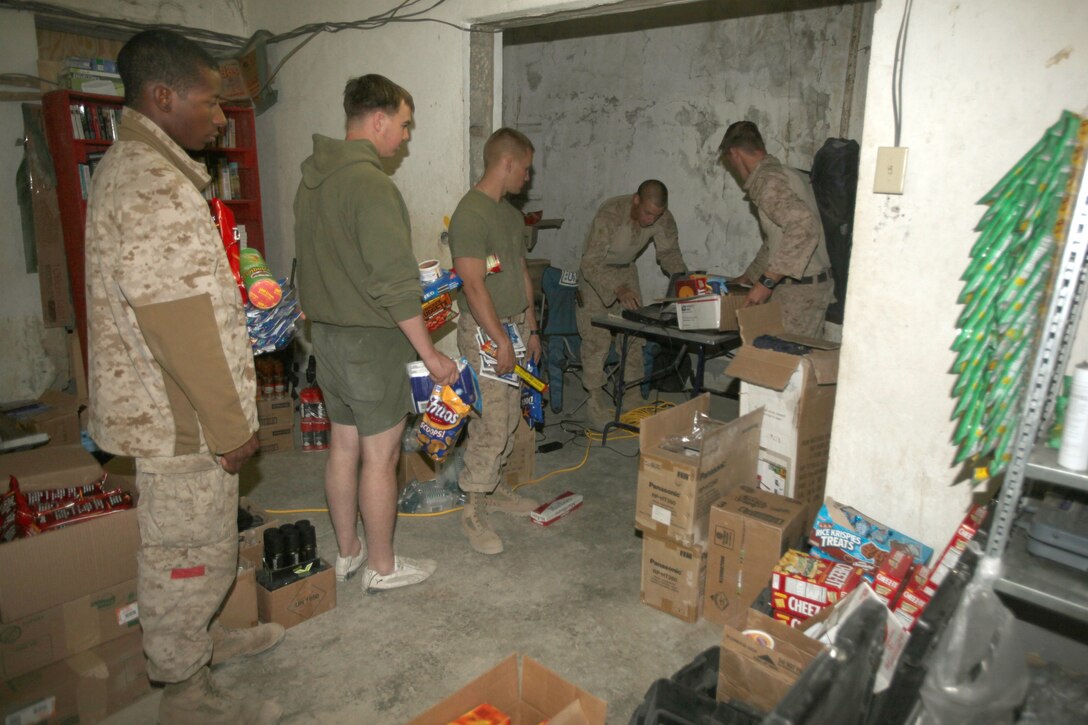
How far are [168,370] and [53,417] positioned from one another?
2.56 meters

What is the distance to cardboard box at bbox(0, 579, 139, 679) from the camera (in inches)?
75.4

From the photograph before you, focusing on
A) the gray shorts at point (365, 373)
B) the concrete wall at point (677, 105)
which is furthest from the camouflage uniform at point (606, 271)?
the gray shorts at point (365, 373)

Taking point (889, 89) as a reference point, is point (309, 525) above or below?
below

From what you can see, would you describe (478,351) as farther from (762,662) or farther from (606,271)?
(606,271)

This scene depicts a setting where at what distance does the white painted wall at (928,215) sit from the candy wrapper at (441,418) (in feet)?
4.53

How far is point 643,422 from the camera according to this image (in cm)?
249

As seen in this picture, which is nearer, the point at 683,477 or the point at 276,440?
the point at 683,477

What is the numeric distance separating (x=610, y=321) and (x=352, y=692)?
8.57 ft

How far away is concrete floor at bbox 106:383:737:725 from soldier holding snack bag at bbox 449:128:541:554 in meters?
0.26

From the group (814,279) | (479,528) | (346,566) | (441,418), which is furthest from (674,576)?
→ (814,279)

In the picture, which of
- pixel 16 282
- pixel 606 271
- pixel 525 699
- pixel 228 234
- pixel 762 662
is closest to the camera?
pixel 525 699

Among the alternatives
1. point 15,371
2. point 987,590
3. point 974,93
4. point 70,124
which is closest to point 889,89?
point 974,93

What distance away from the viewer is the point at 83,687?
2.02 meters

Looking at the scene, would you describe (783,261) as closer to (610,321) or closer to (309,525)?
(610,321)
